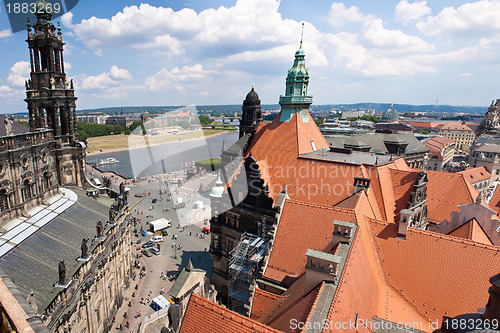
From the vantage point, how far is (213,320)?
10.9 m

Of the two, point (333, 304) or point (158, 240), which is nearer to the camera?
point (333, 304)

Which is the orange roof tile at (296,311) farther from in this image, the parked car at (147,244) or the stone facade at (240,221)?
the parked car at (147,244)

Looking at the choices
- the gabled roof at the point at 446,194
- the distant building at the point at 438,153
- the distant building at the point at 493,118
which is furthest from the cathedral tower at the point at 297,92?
the distant building at the point at 493,118

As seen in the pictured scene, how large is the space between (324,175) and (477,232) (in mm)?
11355

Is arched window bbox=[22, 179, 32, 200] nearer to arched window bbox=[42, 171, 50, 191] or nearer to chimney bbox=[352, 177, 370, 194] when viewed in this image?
arched window bbox=[42, 171, 50, 191]

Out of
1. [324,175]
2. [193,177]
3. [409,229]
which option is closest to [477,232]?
[409,229]

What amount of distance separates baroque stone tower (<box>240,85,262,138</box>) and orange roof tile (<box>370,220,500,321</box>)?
32939 millimetres

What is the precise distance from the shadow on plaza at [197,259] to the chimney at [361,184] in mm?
20545

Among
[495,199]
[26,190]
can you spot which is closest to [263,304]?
[26,190]

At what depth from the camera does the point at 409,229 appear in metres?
16.0

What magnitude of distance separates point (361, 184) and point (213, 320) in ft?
55.1

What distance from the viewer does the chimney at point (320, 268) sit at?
12.4 meters

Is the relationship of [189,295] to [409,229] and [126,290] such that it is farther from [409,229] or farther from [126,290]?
[126,290]

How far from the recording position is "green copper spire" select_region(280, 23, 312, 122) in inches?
1401
